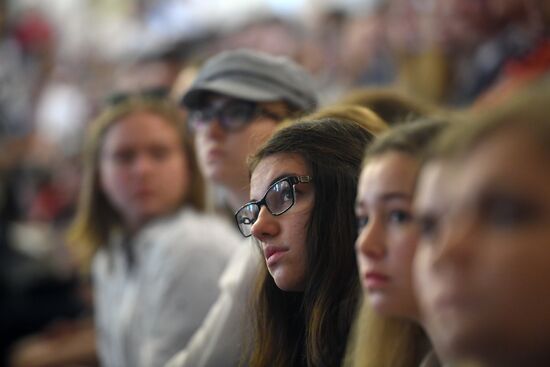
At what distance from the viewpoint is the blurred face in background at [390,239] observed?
1.04 meters

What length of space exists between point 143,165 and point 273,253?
1.33 metres

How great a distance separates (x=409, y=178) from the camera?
105 cm

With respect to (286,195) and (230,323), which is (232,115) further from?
(286,195)

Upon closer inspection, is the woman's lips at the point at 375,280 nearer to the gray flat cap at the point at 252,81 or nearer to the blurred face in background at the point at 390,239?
the blurred face in background at the point at 390,239

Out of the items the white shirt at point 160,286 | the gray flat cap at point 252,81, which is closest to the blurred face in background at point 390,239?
the gray flat cap at point 252,81

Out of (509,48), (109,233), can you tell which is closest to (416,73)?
(509,48)

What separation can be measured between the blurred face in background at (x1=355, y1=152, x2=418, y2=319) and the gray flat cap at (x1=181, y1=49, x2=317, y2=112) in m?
0.82

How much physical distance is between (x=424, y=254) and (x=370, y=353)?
0.95 ft

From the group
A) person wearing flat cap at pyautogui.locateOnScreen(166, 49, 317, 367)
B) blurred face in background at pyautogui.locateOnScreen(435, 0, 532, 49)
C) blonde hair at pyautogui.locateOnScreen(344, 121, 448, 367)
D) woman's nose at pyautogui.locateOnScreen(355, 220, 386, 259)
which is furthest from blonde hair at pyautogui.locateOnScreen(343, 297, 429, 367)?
blurred face in background at pyautogui.locateOnScreen(435, 0, 532, 49)

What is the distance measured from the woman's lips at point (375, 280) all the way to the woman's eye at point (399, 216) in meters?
0.07

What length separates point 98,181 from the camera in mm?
2807

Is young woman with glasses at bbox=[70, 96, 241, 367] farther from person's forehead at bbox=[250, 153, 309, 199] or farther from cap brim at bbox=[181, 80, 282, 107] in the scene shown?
person's forehead at bbox=[250, 153, 309, 199]

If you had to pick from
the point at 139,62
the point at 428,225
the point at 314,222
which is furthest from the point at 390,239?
the point at 139,62

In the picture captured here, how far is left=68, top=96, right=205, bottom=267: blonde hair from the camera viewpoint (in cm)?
269
